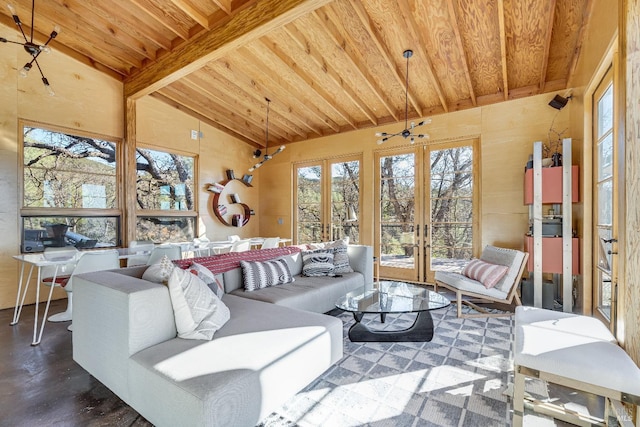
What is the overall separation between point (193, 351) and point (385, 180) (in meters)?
4.46

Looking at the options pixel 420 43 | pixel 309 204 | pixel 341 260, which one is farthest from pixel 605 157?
pixel 309 204

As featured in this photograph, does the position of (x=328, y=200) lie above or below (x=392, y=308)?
above

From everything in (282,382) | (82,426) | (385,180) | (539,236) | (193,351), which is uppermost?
(385,180)

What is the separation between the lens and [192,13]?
3324 millimetres

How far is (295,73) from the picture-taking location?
14.2 feet

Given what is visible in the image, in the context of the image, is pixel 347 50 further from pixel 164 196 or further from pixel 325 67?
pixel 164 196

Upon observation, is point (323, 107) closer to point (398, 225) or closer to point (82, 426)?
point (398, 225)

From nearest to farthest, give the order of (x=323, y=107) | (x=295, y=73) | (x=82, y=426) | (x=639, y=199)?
1. (x=639, y=199)
2. (x=82, y=426)
3. (x=295, y=73)
4. (x=323, y=107)

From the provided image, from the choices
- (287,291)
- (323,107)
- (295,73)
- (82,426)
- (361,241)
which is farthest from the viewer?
(361,241)

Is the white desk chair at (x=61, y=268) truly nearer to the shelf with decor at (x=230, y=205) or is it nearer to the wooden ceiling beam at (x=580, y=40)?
the shelf with decor at (x=230, y=205)

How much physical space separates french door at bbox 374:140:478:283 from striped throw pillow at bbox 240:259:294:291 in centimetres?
254

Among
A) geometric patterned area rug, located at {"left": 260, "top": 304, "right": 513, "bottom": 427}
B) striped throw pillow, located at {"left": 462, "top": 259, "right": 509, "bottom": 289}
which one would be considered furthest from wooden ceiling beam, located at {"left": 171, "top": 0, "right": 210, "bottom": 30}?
striped throw pillow, located at {"left": 462, "top": 259, "right": 509, "bottom": 289}

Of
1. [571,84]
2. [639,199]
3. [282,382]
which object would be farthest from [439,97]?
[282,382]

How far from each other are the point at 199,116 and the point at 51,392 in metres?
4.97
